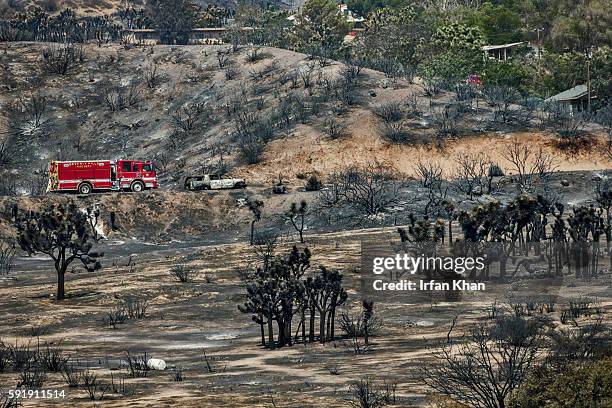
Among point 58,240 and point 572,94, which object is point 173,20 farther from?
point 58,240

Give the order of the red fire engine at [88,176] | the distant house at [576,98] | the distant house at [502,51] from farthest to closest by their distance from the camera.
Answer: the distant house at [502,51]
the distant house at [576,98]
the red fire engine at [88,176]

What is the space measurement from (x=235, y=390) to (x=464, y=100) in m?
63.5

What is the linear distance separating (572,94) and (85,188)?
176 feet

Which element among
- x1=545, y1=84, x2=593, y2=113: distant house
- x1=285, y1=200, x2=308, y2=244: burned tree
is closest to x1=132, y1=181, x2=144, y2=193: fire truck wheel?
x1=285, y1=200, x2=308, y2=244: burned tree

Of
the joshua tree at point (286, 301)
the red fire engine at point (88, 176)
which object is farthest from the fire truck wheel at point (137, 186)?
the joshua tree at point (286, 301)

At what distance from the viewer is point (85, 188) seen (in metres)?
71.7

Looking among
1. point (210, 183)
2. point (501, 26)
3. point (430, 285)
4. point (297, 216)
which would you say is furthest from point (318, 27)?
point (430, 285)

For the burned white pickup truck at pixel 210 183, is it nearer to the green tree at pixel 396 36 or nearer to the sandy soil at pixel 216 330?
the sandy soil at pixel 216 330

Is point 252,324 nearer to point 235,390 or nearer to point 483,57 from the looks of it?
point 235,390

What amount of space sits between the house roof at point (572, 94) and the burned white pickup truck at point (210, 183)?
4192 centimetres

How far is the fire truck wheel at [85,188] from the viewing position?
71562mm

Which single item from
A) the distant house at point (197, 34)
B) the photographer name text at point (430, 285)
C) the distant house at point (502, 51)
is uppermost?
the distant house at point (197, 34)

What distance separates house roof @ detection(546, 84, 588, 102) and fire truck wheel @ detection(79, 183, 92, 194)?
49138 mm

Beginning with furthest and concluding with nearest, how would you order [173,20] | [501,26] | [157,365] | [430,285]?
[501,26]
[173,20]
[430,285]
[157,365]
